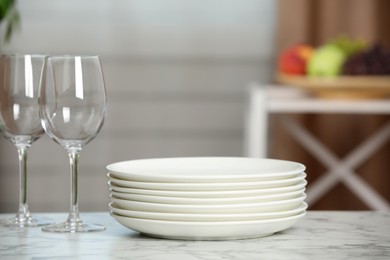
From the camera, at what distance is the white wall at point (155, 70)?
11.7 feet

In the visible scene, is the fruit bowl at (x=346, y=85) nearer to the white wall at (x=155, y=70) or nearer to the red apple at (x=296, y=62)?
the red apple at (x=296, y=62)

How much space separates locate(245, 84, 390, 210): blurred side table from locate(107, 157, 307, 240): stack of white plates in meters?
1.83

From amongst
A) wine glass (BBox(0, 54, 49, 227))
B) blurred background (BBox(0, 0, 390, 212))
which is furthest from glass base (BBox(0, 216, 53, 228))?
blurred background (BBox(0, 0, 390, 212))

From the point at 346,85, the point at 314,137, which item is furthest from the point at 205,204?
the point at 314,137

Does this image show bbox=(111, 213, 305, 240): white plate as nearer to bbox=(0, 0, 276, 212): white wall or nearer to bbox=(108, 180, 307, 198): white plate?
bbox=(108, 180, 307, 198): white plate

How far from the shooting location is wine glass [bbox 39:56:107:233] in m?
0.94

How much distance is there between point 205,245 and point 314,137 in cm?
260

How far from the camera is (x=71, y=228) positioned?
97cm

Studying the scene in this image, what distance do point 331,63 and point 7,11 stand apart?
1.65 m

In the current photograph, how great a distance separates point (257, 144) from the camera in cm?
280

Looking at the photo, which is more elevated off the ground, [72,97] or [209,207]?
[72,97]

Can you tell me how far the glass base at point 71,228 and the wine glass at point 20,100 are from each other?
47 mm

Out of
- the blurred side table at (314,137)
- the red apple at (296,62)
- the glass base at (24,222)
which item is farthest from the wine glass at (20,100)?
the red apple at (296,62)

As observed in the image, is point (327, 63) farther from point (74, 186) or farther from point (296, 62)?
point (74, 186)
